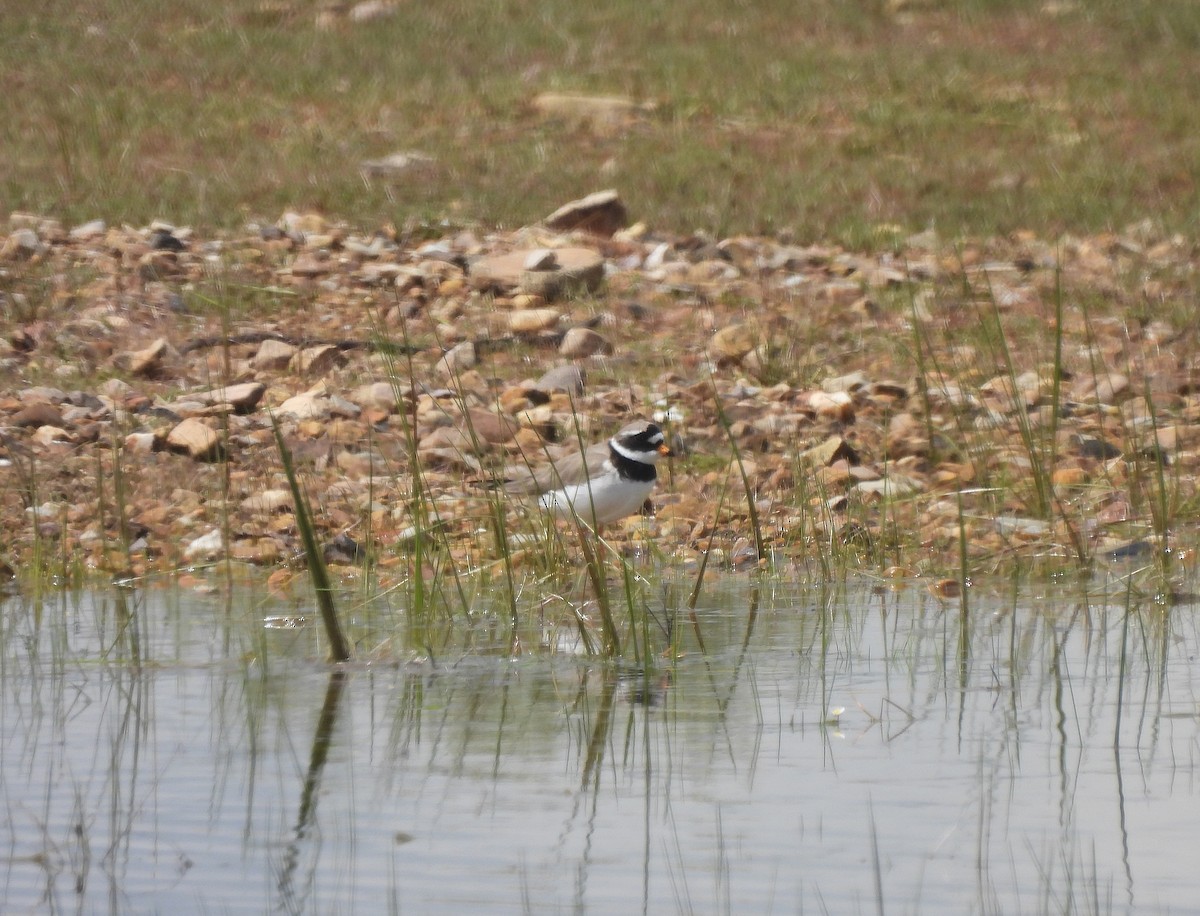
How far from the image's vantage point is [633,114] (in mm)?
19469

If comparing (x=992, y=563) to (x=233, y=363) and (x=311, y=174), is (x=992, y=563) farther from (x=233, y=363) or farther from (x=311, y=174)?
(x=311, y=174)

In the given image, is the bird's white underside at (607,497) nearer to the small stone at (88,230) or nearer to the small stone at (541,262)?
the small stone at (541,262)

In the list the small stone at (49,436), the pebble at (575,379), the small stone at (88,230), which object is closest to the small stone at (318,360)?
the pebble at (575,379)

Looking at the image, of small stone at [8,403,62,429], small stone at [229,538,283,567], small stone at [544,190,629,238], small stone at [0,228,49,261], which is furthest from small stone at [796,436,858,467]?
small stone at [0,228,49,261]

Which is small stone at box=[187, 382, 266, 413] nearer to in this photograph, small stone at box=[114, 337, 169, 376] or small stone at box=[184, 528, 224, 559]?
small stone at box=[114, 337, 169, 376]

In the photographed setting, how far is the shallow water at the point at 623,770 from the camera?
3641 mm

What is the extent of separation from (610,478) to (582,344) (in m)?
3.10

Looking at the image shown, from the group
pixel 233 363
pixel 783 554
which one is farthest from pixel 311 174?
pixel 783 554

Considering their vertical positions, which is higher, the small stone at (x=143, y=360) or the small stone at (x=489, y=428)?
the small stone at (x=143, y=360)

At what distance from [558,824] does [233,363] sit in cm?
692

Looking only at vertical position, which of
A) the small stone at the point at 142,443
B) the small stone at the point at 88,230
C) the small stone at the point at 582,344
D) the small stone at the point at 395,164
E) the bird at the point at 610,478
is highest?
the small stone at the point at 395,164

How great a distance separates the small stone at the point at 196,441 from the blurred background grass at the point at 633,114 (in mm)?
5266

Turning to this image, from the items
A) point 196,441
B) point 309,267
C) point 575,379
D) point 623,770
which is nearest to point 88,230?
point 309,267

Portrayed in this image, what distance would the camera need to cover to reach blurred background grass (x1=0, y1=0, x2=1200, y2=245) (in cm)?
1490
